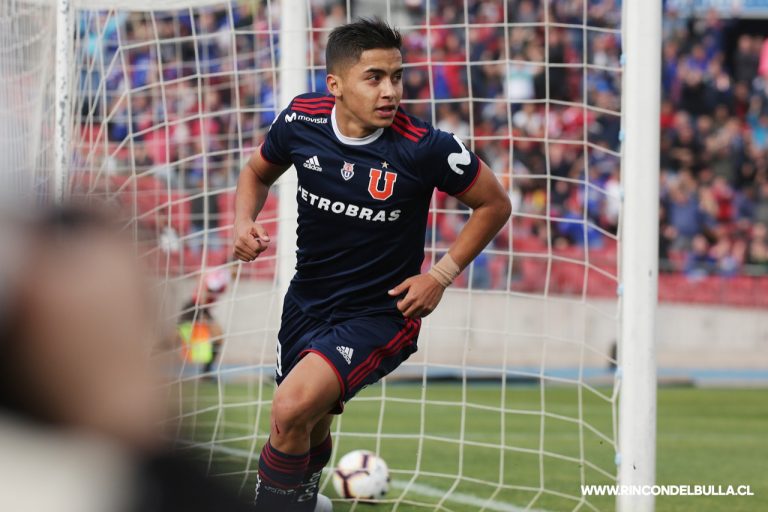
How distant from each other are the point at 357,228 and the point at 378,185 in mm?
204

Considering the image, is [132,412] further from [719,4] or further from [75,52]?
[719,4]

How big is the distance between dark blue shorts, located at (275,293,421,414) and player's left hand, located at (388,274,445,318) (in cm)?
13

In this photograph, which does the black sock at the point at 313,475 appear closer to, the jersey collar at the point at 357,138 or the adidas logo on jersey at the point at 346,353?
the adidas logo on jersey at the point at 346,353

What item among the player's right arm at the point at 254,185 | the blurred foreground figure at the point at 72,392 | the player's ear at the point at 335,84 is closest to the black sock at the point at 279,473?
the player's right arm at the point at 254,185

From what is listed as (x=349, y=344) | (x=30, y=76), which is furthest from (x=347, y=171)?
(x=30, y=76)

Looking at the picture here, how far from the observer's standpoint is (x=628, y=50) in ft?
17.9

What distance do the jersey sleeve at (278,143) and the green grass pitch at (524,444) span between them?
108cm

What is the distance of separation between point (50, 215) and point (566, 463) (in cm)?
735

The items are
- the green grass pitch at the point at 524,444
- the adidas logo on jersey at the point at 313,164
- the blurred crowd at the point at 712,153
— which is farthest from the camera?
the blurred crowd at the point at 712,153

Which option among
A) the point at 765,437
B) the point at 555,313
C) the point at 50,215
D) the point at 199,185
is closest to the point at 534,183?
the point at 555,313

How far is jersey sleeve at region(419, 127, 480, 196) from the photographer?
16.3 feet

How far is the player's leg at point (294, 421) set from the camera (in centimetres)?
475

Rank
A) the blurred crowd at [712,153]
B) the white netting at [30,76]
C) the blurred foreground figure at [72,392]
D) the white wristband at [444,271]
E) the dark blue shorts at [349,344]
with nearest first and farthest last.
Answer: the blurred foreground figure at [72,392]
the dark blue shorts at [349,344]
the white wristband at [444,271]
the white netting at [30,76]
the blurred crowd at [712,153]

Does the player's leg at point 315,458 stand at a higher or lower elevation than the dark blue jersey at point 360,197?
lower
